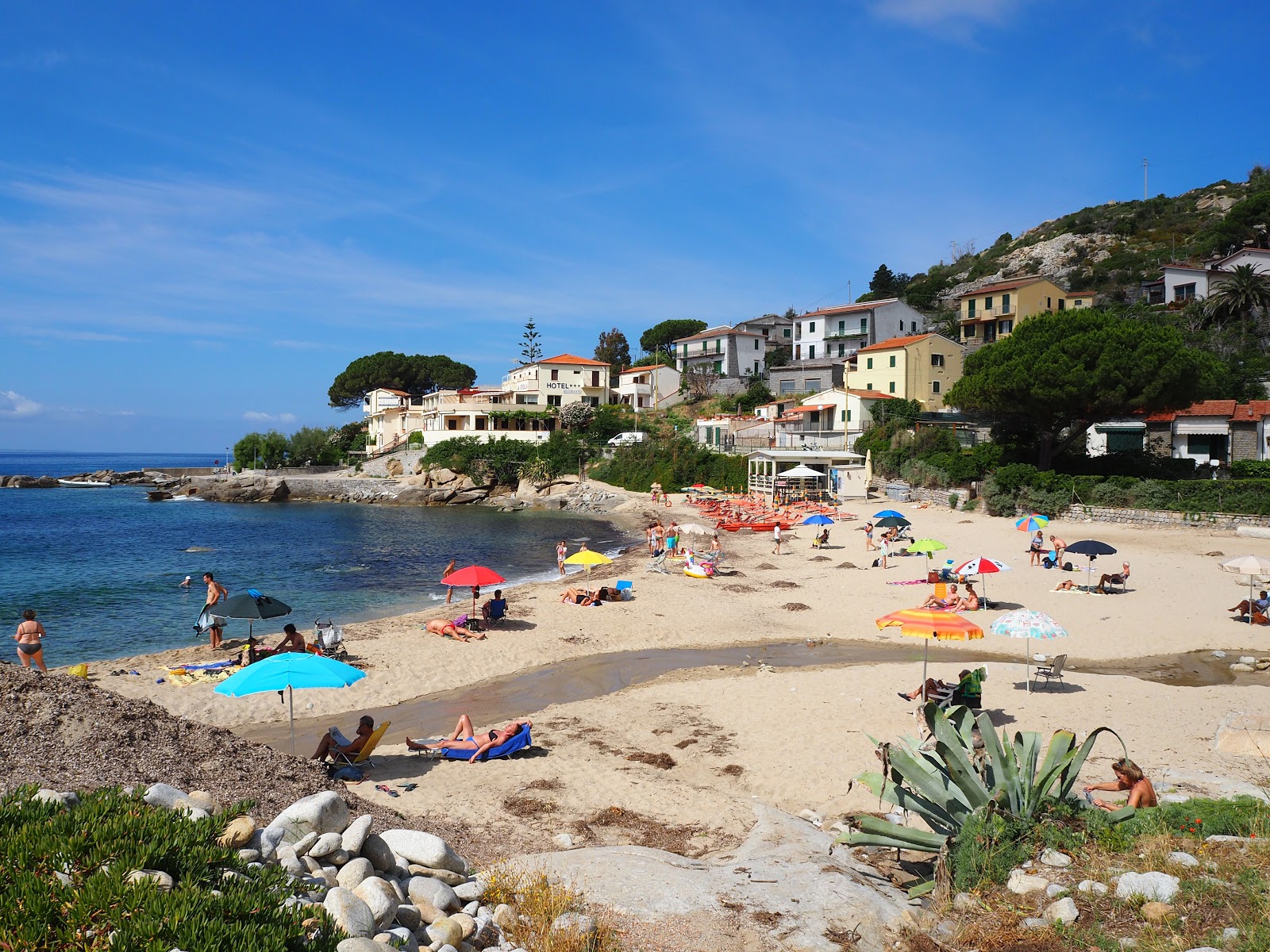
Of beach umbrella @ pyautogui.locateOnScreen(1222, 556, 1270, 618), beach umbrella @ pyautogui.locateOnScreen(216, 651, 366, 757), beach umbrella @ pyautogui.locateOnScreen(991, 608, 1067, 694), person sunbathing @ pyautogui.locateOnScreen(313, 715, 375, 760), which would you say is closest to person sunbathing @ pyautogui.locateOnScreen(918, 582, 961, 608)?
beach umbrella @ pyautogui.locateOnScreen(991, 608, 1067, 694)

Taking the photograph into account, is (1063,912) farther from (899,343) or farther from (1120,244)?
(1120,244)

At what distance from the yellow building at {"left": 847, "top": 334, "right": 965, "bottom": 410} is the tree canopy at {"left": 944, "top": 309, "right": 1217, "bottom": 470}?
15.4 m

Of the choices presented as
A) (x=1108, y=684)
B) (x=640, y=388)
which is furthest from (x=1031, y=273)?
(x=1108, y=684)

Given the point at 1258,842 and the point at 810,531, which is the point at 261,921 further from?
the point at 810,531

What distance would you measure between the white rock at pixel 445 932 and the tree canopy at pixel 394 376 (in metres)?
99.9

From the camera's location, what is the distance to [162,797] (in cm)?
550

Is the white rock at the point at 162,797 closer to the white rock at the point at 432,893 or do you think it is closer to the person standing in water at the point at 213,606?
the white rock at the point at 432,893

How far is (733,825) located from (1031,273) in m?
98.6

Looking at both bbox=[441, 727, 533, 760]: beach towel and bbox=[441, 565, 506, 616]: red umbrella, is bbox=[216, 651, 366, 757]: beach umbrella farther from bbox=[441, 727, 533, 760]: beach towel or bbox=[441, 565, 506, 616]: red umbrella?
bbox=[441, 565, 506, 616]: red umbrella

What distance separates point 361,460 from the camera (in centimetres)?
7969

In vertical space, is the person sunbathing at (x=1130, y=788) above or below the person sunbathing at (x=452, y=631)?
above

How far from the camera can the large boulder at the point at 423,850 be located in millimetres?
6156

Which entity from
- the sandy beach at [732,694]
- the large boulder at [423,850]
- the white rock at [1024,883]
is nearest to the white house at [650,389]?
the sandy beach at [732,694]

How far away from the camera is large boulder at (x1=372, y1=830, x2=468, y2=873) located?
616cm
